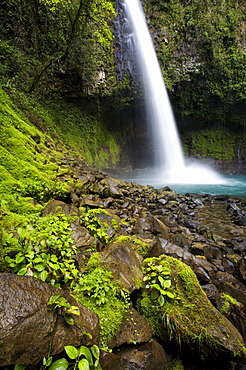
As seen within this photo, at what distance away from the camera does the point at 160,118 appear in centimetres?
2091

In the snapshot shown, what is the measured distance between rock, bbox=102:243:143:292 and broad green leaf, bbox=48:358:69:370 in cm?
101

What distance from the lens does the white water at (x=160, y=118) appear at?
18562mm

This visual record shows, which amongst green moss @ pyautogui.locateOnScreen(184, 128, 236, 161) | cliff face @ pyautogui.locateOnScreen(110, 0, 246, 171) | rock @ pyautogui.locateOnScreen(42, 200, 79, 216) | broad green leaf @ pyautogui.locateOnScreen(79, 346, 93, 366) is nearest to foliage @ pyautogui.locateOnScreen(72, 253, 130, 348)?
broad green leaf @ pyautogui.locateOnScreen(79, 346, 93, 366)

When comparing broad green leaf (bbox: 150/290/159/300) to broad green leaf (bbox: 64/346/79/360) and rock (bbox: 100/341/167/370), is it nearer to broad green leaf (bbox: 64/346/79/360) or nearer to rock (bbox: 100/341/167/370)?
rock (bbox: 100/341/167/370)

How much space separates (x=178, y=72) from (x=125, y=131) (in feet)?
25.8

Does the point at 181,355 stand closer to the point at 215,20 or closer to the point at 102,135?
the point at 102,135

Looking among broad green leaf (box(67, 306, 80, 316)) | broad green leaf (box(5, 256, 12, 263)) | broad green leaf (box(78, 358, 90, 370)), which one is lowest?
broad green leaf (box(78, 358, 90, 370))

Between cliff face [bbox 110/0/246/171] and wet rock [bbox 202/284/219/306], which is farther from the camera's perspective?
cliff face [bbox 110/0/246/171]

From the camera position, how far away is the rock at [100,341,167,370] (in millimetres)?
1481

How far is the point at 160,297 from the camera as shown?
81.2 inches

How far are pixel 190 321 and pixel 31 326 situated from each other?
5.07 feet

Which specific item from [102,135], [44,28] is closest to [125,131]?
[102,135]

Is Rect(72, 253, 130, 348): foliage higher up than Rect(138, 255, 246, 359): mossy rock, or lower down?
higher up

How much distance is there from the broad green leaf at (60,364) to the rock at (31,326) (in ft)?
0.23
